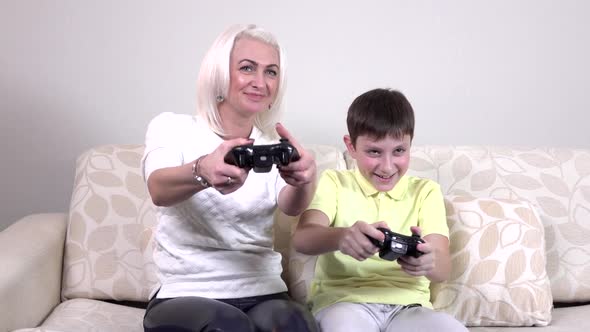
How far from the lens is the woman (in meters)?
1.44

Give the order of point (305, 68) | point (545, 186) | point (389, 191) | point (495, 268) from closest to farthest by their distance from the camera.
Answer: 1. point (389, 191)
2. point (495, 268)
3. point (545, 186)
4. point (305, 68)

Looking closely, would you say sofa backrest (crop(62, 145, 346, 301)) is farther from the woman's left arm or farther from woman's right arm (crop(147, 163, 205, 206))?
woman's right arm (crop(147, 163, 205, 206))

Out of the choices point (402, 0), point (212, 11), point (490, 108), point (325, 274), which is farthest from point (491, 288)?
point (212, 11)

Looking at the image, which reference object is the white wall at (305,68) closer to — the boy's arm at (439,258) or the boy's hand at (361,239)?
the boy's arm at (439,258)

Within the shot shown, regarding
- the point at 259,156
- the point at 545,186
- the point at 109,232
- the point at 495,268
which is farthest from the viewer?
the point at 545,186

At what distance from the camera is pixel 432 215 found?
1.65m

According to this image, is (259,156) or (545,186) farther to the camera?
(545,186)

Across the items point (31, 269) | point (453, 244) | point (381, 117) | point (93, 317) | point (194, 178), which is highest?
point (381, 117)

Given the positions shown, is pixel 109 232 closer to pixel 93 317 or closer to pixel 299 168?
pixel 93 317

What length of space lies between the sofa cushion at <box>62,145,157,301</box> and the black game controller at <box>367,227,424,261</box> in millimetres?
684

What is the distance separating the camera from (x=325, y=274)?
1.67 metres

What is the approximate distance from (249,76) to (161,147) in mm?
244

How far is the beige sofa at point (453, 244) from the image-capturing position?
174 cm

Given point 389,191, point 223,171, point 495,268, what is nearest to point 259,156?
point 223,171
